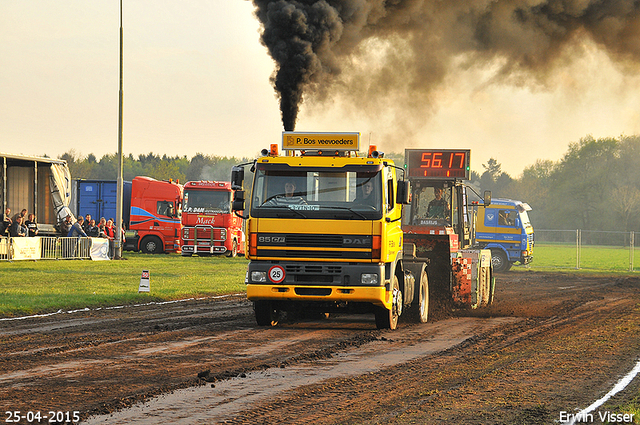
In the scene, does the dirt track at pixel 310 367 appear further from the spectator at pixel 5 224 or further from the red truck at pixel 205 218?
the red truck at pixel 205 218

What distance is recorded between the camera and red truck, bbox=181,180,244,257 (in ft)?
124

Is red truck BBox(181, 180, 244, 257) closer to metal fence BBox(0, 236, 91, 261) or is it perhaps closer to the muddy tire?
the muddy tire

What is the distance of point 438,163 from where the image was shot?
18.8 m

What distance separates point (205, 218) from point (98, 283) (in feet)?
53.8

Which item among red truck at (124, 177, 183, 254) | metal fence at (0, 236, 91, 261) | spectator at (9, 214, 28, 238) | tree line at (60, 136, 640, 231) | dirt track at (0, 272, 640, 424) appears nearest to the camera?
dirt track at (0, 272, 640, 424)

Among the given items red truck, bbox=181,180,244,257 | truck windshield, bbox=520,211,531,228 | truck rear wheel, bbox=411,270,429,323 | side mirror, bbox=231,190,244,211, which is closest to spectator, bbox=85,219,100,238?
red truck, bbox=181,180,244,257

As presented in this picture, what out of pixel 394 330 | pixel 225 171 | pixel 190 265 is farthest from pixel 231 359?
pixel 225 171

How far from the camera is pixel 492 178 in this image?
6531 inches

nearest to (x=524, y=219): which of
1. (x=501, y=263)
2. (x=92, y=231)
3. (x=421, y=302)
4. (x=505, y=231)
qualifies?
(x=505, y=231)

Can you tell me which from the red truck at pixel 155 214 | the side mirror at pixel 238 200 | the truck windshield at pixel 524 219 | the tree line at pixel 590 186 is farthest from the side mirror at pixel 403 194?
the tree line at pixel 590 186

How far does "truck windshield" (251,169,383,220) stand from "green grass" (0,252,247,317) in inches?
244

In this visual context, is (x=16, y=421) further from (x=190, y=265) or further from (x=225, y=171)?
(x=225, y=171)

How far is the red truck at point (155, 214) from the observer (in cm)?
3981

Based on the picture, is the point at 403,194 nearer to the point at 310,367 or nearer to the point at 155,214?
the point at 310,367
